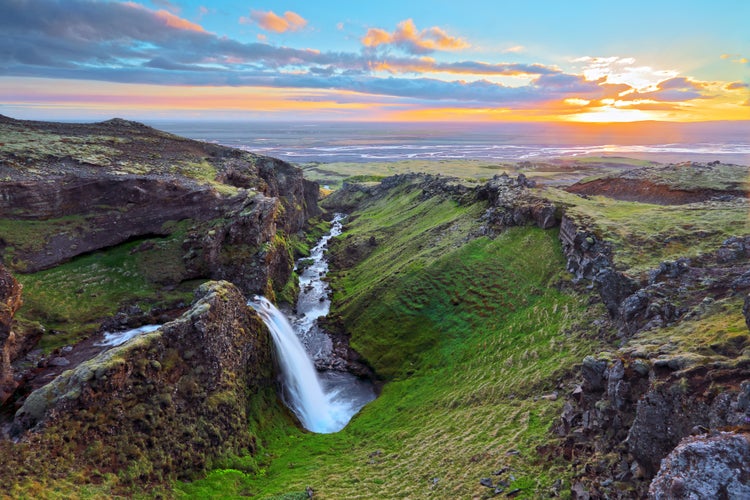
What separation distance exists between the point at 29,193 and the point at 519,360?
175 feet

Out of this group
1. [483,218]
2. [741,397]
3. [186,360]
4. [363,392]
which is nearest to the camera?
[741,397]

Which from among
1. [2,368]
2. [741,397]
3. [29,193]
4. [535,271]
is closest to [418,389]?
[535,271]

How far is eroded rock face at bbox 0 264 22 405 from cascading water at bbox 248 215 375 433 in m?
18.3

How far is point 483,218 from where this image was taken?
59.4 m

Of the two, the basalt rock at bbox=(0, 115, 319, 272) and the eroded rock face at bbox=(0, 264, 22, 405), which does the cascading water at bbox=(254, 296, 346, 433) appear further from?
the basalt rock at bbox=(0, 115, 319, 272)

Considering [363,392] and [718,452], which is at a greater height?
[718,452]

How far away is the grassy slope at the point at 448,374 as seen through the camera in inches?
892

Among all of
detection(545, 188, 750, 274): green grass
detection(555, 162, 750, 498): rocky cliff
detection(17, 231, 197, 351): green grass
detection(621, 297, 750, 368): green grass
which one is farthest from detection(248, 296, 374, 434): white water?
detection(545, 188, 750, 274): green grass

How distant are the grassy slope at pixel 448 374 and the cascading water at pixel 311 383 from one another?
2.76 meters

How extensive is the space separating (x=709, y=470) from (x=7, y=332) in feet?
120

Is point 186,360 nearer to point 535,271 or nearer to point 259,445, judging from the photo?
point 259,445

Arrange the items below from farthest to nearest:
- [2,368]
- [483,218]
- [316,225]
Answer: [316,225], [483,218], [2,368]

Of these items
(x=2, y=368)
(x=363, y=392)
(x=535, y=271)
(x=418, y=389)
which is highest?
(x=535, y=271)

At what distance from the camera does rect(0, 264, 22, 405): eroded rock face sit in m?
24.3
